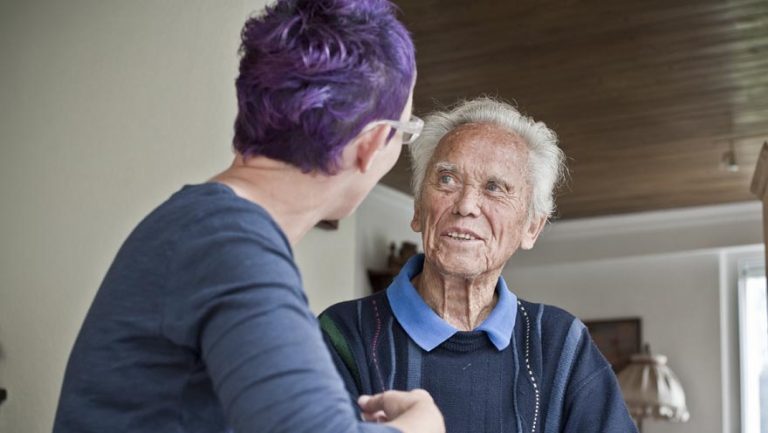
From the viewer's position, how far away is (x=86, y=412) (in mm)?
927

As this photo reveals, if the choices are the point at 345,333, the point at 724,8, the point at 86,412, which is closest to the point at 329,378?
the point at 86,412

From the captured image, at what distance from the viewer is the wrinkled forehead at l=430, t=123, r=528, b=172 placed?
6.54ft

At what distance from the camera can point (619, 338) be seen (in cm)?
877

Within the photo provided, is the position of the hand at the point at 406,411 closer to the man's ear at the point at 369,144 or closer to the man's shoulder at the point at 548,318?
the man's ear at the point at 369,144

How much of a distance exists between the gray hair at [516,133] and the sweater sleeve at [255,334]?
119cm

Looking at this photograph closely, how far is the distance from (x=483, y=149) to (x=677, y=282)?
7.06 meters

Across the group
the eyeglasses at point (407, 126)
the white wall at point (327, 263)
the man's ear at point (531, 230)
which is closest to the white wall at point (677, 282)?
the white wall at point (327, 263)

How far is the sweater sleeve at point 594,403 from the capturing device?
5.79 ft

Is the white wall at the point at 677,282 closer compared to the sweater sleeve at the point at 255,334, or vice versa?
the sweater sleeve at the point at 255,334

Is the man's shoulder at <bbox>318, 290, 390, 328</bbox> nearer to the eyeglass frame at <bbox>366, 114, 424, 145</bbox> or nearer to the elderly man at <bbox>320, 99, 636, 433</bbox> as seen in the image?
the elderly man at <bbox>320, 99, 636, 433</bbox>

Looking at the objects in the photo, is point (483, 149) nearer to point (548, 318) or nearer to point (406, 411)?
point (548, 318)

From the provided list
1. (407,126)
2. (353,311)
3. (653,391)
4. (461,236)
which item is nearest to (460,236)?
(461,236)

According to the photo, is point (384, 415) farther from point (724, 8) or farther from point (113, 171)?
point (724, 8)

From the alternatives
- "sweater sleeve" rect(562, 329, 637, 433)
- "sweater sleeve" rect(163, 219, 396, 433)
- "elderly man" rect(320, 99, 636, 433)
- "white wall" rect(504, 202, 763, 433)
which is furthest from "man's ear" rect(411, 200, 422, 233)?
"white wall" rect(504, 202, 763, 433)
